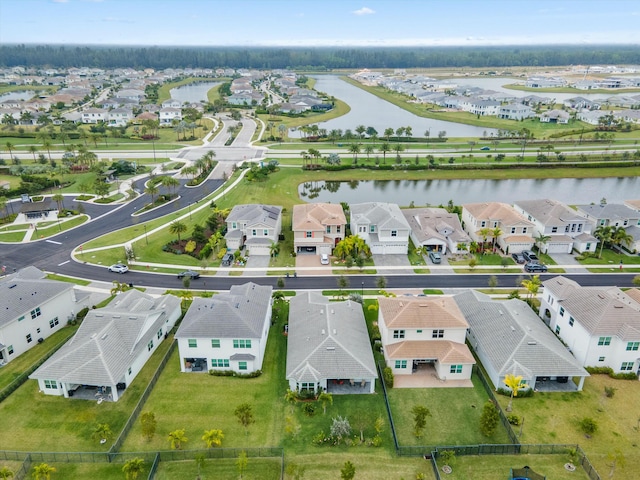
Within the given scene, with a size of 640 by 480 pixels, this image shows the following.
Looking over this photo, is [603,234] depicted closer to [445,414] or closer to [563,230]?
[563,230]

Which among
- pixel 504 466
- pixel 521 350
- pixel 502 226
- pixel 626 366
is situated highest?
pixel 502 226

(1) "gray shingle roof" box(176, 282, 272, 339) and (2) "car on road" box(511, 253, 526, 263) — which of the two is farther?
(2) "car on road" box(511, 253, 526, 263)

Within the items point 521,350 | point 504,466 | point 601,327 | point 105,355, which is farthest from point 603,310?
point 105,355

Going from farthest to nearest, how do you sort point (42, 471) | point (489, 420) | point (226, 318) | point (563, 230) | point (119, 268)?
point (563, 230) < point (119, 268) < point (226, 318) < point (489, 420) < point (42, 471)

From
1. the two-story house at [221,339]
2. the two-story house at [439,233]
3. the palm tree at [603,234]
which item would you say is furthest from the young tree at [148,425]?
the palm tree at [603,234]

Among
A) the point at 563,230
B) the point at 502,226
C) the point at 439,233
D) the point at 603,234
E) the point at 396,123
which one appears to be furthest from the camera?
the point at 396,123

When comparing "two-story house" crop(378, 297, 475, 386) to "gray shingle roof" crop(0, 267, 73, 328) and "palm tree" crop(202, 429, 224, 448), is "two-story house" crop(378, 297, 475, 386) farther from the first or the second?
"gray shingle roof" crop(0, 267, 73, 328)

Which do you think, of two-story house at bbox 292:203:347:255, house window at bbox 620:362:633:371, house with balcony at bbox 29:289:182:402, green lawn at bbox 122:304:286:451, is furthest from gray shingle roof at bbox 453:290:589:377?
house with balcony at bbox 29:289:182:402

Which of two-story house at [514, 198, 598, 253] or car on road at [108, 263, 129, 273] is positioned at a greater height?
Result: two-story house at [514, 198, 598, 253]
